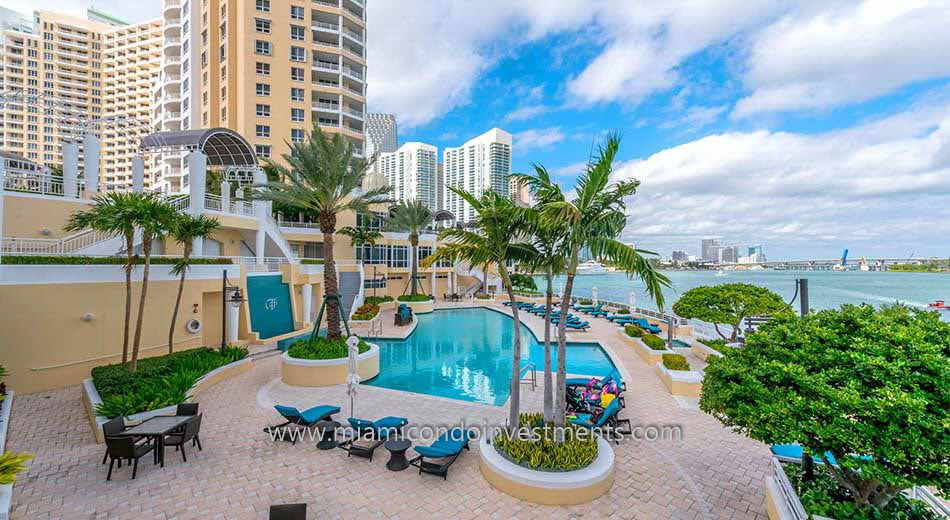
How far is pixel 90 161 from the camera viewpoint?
1803 centimetres

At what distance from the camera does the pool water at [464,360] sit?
542 inches

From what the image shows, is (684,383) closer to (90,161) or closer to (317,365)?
(317,365)

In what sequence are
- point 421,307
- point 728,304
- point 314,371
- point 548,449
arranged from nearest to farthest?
point 548,449 < point 314,371 < point 728,304 < point 421,307

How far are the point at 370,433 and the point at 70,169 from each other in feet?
65.6

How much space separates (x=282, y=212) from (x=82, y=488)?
103 ft

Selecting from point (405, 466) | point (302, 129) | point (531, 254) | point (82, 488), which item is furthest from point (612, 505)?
point (302, 129)

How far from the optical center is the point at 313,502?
6449 millimetres

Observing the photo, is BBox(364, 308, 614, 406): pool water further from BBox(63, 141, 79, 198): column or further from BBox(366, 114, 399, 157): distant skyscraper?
BBox(366, 114, 399, 157): distant skyscraper

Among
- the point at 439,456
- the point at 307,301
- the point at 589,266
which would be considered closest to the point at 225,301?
the point at 307,301

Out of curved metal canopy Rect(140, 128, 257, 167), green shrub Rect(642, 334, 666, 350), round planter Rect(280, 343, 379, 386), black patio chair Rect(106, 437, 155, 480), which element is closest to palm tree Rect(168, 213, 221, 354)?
round planter Rect(280, 343, 379, 386)

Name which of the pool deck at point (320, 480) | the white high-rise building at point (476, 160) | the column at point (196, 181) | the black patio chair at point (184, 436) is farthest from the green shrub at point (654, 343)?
the white high-rise building at point (476, 160)

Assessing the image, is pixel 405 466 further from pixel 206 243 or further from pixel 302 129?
pixel 302 129

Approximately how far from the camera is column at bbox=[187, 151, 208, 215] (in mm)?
18656

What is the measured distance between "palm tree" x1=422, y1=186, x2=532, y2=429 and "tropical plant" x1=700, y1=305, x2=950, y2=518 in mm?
3273
